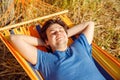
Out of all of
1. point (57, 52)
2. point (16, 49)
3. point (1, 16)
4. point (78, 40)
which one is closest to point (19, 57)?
point (16, 49)

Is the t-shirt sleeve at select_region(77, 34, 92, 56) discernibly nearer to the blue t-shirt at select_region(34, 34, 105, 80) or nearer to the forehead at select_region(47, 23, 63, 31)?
the blue t-shirt at select_region(34, 34, 105, 80)

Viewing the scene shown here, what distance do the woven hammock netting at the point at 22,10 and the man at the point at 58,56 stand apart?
3.14ft

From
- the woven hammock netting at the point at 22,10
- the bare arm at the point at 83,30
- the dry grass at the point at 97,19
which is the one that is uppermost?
the woven hammock netting at the point at 22,10

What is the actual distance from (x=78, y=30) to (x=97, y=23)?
58.9 inches

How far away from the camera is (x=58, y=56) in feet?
10.9

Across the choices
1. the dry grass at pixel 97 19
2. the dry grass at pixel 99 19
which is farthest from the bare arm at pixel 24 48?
the dry grass at pixel 99 19

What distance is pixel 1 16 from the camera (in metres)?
4.30

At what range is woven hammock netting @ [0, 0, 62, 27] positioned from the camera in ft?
14.1

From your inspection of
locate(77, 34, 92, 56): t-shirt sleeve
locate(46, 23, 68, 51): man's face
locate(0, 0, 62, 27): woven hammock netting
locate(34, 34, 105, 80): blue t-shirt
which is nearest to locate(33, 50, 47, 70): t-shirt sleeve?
locate(34, 34, 105, 80): blue t-shirt

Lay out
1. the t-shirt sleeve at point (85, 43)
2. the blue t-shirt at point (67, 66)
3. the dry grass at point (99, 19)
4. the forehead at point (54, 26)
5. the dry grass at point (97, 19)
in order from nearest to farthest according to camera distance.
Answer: the blue t-shirt at point (67, 66) → the forehead at point (54, 26) → the t-shirt sleeve at point (85, 43) → the dry grass at point (97, 19) → the dry grass at point (99, 19)

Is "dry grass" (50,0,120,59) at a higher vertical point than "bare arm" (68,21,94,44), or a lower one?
lower

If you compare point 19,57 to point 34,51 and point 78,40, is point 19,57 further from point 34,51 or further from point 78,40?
point 78,40

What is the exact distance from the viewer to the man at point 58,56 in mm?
3182

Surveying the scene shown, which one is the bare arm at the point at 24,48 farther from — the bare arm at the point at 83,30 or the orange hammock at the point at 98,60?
the bare arm at the point at 83,30
